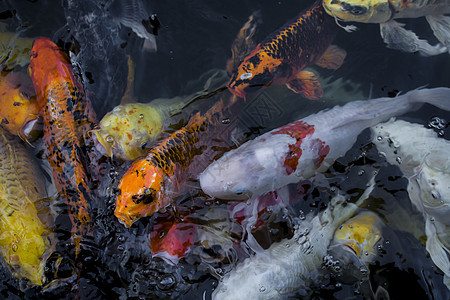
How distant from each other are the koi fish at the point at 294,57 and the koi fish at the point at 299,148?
0.50m

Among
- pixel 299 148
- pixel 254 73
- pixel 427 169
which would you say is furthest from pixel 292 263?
pixel 254 73

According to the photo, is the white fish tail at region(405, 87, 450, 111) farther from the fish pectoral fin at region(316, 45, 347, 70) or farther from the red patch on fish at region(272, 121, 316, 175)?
the red patch on fish at region(272, 121, 316, 175)

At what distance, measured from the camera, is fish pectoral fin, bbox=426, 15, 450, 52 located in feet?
12.3

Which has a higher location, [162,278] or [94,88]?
[94,88]

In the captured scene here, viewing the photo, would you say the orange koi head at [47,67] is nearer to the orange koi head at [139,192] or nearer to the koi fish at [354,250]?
the orange koi head at [139,192]

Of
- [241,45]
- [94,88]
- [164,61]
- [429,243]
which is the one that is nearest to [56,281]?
[94,88]

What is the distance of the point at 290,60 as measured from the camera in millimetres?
3639

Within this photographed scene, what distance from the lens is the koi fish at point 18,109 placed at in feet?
11.6

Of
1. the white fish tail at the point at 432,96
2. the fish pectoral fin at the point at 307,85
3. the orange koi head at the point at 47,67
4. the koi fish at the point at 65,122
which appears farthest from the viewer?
the fish pectoral fin at the point at 307,85

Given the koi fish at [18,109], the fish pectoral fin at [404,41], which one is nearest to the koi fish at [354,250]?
the fish pectoral fin at [404,41]

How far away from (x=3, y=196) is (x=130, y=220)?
1.13m

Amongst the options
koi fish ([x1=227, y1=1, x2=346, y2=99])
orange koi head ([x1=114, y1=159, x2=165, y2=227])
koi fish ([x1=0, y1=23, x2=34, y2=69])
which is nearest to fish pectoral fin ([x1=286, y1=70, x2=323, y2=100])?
koi fish ([x1=227, y1=1, x2=346, y2=99])

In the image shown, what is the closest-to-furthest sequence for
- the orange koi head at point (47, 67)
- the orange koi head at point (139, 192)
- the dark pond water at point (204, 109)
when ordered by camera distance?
1. the orange koi head at point (139, 192)
2. the dark pond water at point (204, 109)
3. the orange koi head at point (47, 67)

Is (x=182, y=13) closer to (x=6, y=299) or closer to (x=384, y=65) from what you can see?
(x=384, y=65)
